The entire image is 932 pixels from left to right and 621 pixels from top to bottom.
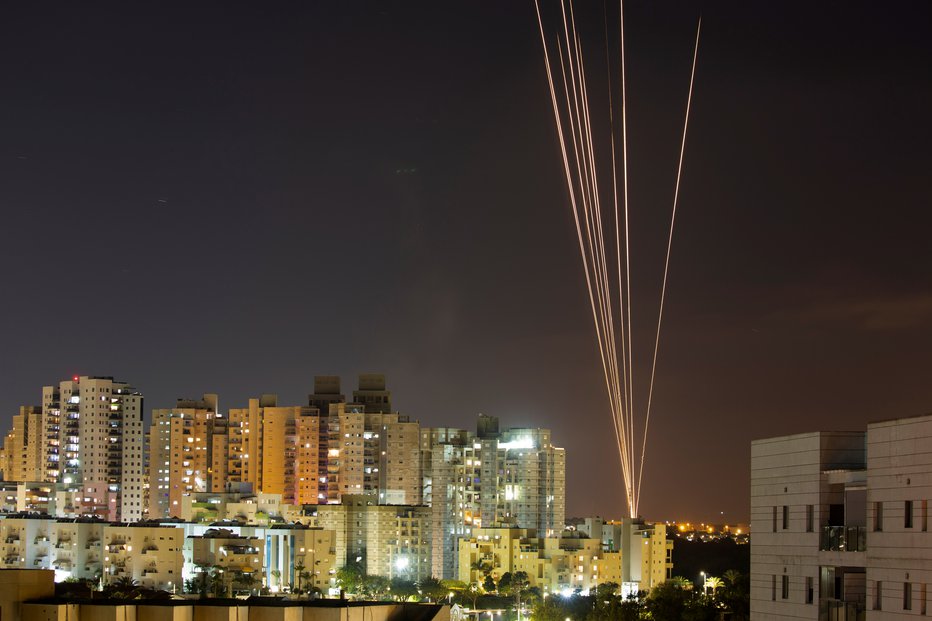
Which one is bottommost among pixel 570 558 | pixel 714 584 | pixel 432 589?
pixel 432 589

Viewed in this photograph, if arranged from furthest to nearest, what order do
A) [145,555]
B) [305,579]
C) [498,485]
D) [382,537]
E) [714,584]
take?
1. [498,485]
2. [382,537]
3. [714,584]
4. [305,579]
5. [145,555]

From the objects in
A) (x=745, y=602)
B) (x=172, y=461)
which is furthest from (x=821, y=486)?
(x=172, y=461)

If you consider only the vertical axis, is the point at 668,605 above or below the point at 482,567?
above

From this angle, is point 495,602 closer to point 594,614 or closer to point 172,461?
point 594,614

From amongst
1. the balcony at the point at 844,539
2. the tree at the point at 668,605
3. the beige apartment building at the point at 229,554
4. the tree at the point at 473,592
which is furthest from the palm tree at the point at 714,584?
the balcony at the point at 844,539

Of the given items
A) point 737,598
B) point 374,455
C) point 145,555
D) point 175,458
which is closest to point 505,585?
point 145,555

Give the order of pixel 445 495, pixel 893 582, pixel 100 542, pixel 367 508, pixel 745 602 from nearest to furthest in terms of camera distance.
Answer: pixel 893 582 < pixel 745 602 < pixel 100 542 < pixel 367 508 < pixel 445 495

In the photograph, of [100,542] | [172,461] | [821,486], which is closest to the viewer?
[821,486]

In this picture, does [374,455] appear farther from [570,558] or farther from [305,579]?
[305,579]
